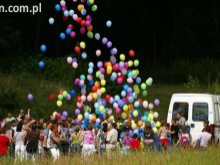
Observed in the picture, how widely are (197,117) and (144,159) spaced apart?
923cm

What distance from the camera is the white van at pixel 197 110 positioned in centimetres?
2323

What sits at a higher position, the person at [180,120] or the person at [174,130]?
the person at [180,120]

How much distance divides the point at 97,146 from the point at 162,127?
2321 millimetres

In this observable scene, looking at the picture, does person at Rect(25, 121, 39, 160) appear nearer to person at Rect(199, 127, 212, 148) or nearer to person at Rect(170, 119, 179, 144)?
person at Rect(199, 127, 212, 148)

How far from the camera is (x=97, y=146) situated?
20781 millimetres

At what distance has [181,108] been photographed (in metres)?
24.0

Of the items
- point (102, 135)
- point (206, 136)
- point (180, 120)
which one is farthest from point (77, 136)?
point (206, 136)

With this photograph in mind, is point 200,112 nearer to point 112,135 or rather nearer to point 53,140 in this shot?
point 112,135

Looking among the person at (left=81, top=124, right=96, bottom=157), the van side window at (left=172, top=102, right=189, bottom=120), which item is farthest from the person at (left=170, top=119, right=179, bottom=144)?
the person at (left=81, top=124, right=96, bottom=157)

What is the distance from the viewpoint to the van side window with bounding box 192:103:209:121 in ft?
77.0

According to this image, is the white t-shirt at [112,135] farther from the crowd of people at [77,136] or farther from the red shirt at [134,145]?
the red shirt at [134,145]

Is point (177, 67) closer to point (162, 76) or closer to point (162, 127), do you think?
point (162, 76)

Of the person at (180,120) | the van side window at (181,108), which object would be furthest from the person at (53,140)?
the van side window at (181,108)

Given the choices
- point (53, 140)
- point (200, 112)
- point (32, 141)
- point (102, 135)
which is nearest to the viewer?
point (32, 141)
